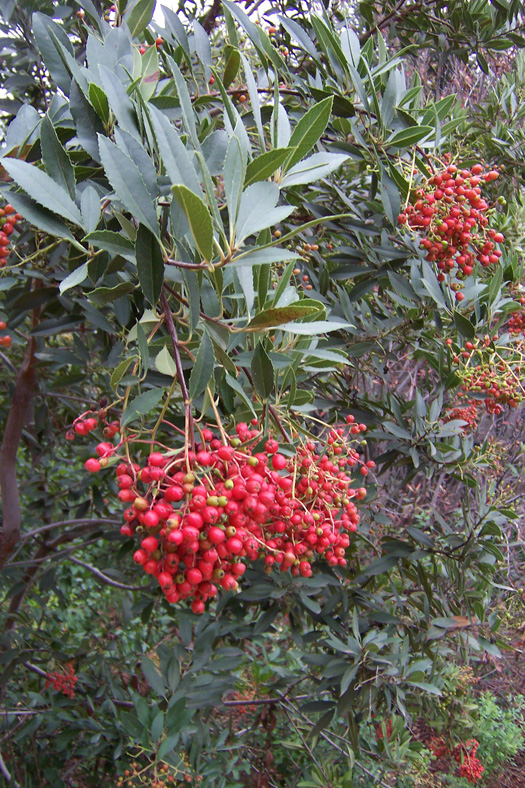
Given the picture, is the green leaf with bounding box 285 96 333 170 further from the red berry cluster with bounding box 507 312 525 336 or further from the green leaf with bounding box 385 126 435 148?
the red berry cluster with bounding box 507 312 525 336

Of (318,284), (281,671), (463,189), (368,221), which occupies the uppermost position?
(463,189)

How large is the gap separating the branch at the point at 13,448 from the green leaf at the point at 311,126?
1455 millimetres

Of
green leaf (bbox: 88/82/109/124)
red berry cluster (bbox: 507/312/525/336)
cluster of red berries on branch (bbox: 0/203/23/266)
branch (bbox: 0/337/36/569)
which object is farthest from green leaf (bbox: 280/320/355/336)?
branch (bbox: 0/337/36/569)

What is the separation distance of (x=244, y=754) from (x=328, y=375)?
221cm

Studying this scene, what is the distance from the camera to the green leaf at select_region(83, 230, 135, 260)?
787 mm

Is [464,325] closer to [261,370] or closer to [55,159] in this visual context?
[261,370]

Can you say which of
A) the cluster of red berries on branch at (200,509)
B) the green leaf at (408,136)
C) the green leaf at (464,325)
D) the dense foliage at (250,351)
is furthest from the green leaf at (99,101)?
the green leaf at (464,325)

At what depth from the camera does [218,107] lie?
5.25 ft

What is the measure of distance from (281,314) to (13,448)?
5.87ft

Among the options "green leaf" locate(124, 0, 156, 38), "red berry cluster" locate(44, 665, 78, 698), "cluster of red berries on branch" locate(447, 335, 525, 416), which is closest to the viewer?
"green leaf" locate(124, 0, 156, 38)

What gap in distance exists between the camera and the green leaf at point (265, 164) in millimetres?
752

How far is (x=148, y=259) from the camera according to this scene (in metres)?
0.77

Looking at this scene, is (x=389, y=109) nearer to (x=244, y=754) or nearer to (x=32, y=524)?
(x=32, y=524)

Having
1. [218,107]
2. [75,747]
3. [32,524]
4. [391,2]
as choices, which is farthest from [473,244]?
[32,524]
